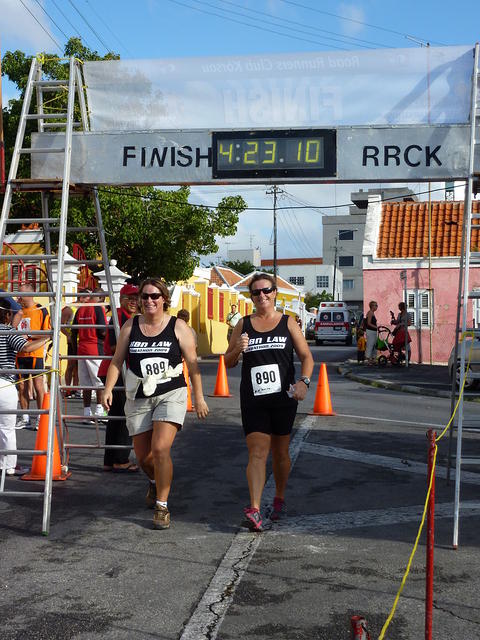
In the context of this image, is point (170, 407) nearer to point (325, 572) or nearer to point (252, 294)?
point (252, 294)

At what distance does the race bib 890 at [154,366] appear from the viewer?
6953 mm

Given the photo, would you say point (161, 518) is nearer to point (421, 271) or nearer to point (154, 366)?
point (154, 366)

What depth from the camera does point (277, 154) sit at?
8164 mm

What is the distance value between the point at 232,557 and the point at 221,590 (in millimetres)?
741

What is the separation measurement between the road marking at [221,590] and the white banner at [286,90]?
13.4 ft

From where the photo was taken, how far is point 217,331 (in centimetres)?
4231

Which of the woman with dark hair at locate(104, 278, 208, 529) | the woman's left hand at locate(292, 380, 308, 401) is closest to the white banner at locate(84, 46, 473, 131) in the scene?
the woman with dark hair at locate(104, 278, 208, 529)

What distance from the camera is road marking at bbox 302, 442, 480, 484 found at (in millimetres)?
8789

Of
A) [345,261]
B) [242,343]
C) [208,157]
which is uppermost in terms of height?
[345,261]

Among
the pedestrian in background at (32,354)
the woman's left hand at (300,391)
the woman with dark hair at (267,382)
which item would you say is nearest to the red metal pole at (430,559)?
the woman's left hand at (300,391)

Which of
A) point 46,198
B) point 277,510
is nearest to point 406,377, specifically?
point 46,198

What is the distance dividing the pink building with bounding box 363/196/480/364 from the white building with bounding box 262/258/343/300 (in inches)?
3054

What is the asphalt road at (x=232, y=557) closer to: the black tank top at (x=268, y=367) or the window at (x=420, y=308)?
the black tank top at (x=268, y=367)

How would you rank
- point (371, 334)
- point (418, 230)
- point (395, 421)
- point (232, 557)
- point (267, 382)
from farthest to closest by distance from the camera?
point (418, 230), point (371, 334), point (395, 421), point (267, 382), point (232, 557)
